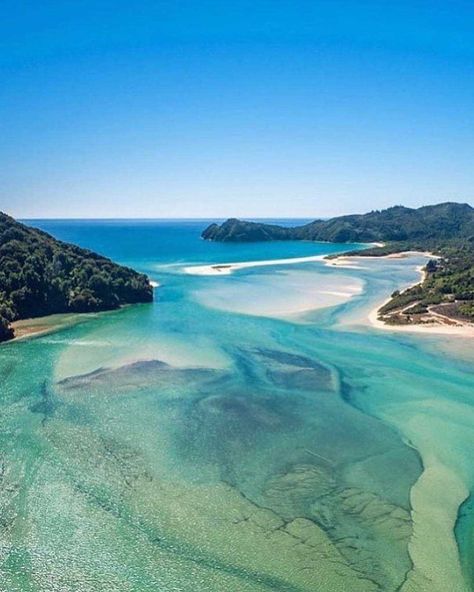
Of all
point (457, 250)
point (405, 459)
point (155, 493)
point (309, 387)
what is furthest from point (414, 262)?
point (155, 493)

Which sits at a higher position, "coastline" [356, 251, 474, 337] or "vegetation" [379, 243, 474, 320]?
"vegetation" [379, 243, 474, 320]

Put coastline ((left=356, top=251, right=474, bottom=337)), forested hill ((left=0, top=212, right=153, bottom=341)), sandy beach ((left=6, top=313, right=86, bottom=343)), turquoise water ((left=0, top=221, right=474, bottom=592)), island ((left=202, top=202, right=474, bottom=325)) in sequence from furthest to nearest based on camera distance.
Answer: island ((left=202, top=202, right=474, bottom=325)), forested hill ((left=0, top=212, right=153, bottom=341)), coastline ((left=356, top=251, right=474, bottom=337)), sandy beach ((left=6, top=313, right=86, bottom=343)), turquoise water ((left=0, top=221, right=474, bottom=592))

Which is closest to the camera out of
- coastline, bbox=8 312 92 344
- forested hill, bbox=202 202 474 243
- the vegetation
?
coastline, bbox=8 312 92 344

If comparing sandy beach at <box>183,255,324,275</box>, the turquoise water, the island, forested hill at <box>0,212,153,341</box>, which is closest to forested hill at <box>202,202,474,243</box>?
the island

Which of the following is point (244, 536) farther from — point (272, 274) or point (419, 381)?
point (272, 274)

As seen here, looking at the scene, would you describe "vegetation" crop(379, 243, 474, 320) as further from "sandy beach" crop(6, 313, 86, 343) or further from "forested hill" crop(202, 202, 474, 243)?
"forested hill" crop(202, 202, 474, 243)

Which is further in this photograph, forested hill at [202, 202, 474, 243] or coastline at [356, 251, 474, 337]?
forested hill at [202, 202, 474, 243]

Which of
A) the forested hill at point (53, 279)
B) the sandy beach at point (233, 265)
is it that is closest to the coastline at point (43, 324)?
the forested hill at point (53, 279)
